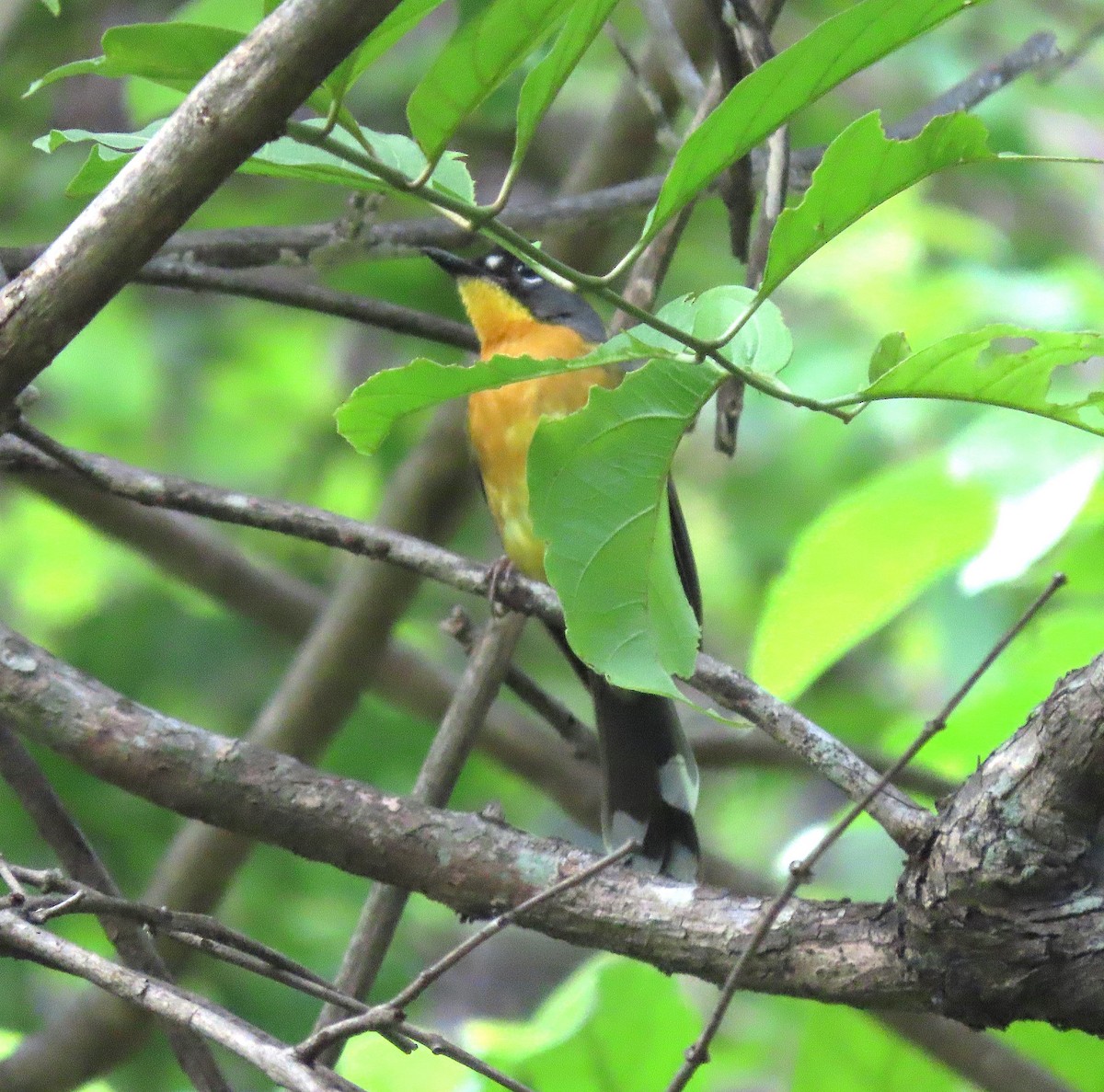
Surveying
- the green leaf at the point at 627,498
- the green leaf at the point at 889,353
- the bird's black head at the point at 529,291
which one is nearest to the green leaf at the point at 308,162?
the green leaf at the point at 627,498

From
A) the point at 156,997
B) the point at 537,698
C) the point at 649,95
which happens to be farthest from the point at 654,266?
the point at 156,997

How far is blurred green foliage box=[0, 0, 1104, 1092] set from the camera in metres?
2.96

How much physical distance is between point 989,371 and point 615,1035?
1713 mm

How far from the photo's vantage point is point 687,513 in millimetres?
8312

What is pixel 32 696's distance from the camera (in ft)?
8.02

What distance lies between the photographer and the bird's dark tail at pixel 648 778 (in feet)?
11.7

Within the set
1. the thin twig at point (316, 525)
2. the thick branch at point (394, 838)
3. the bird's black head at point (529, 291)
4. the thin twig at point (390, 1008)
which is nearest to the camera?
the thin twig at point (390, 1008)

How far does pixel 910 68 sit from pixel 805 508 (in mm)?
2146

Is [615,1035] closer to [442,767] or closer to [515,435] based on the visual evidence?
[442,767]

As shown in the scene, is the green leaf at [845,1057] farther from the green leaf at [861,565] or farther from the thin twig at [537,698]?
the thin twig at [537,698]

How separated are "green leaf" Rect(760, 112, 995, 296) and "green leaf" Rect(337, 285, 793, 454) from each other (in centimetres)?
14

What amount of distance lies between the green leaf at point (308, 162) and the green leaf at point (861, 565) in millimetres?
1399

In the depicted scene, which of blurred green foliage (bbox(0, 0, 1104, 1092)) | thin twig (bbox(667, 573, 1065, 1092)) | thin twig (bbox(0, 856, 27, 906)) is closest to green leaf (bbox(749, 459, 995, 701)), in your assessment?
blurred green foliage (bbox(0, 0, 1104, 1092))

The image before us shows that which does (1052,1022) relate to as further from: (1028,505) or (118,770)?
(118,770)
